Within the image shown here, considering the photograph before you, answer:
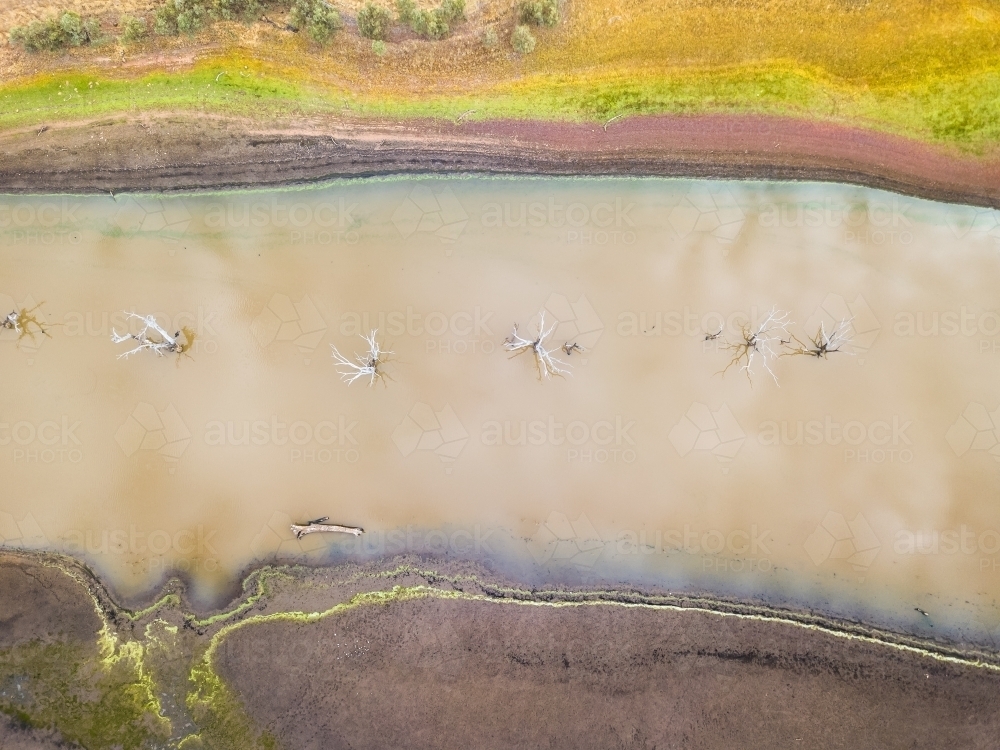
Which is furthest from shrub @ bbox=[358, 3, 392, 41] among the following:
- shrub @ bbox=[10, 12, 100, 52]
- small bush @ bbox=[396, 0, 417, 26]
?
shrub @ bbox=[10, 12, 100, 52]

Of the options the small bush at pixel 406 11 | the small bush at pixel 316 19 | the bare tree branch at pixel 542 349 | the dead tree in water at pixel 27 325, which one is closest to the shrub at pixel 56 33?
the small bush at pixel 316 19

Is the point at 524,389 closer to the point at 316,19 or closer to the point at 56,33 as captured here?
the point at 316,19

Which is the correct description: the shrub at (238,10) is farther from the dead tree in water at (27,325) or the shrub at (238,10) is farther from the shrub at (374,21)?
the dead tree in water at (27,325)

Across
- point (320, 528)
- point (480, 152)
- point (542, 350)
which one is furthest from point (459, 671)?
point (480, 152)

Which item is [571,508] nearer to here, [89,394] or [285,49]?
[89,394]

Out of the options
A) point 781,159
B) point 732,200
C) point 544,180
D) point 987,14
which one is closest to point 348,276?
point 544,180
